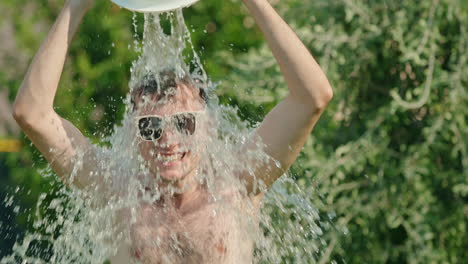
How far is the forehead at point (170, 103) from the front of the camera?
117 inches

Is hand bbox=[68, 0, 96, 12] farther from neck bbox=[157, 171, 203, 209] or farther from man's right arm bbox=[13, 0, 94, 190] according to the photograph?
neck bbox=[157, 171, 203, 209]

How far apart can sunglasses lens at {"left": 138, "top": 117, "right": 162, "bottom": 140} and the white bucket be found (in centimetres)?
40

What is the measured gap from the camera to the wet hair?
3000mm

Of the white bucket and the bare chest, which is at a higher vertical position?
the white bucket

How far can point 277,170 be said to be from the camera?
9.55 feet

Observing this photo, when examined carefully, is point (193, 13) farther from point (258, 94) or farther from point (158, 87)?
point (158, 87)

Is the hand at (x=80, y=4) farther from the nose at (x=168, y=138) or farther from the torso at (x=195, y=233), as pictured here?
the torso at (x=195, y=233)

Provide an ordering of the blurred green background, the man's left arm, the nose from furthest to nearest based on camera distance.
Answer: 1. the blurred green background
2. the nose
3. the man's left arm

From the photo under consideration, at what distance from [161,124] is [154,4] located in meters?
0.43

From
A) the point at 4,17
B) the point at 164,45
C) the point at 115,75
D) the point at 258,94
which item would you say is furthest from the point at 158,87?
the point at 4,17

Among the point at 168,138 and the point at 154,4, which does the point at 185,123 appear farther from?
the point at 154,4

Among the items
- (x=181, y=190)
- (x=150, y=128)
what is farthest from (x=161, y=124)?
(x=181, y=190)

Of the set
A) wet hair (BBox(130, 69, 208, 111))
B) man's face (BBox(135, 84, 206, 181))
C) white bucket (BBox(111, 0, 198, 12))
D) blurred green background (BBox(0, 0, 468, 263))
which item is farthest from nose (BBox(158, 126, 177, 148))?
blurred green background (BBox(0, 0, 468, 263))

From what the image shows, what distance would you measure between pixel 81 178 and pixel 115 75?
7.71 ft
